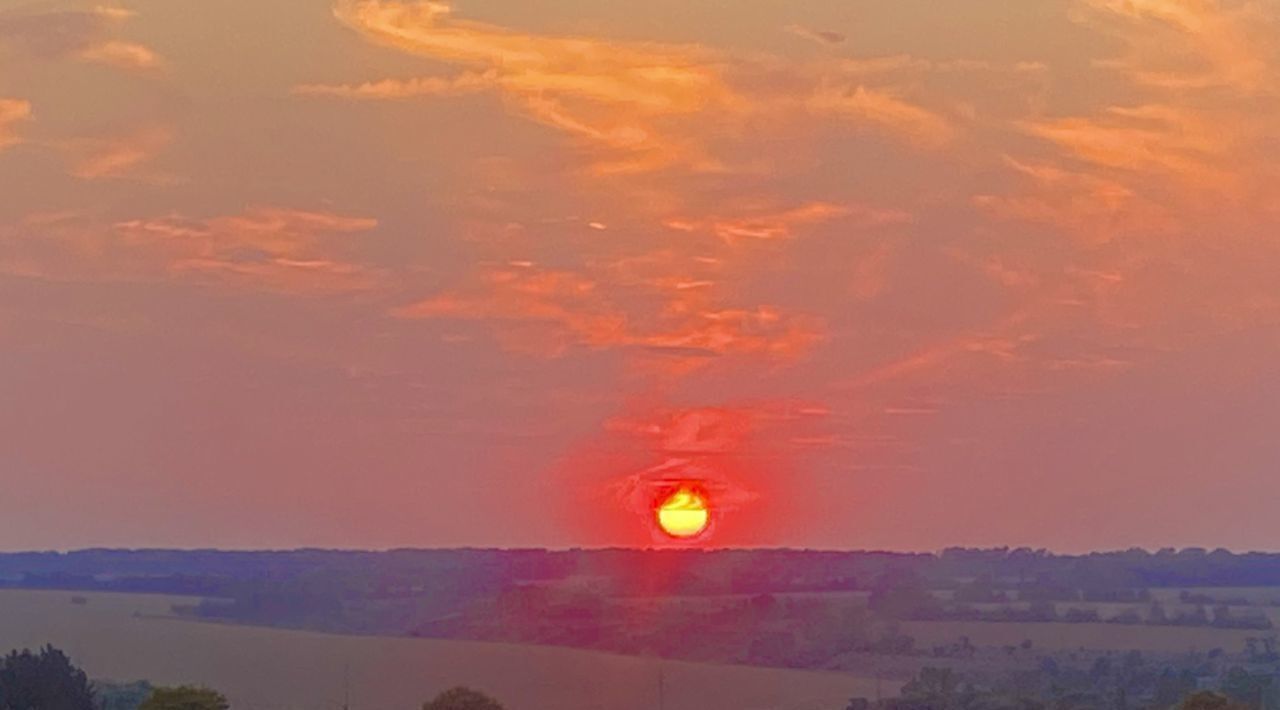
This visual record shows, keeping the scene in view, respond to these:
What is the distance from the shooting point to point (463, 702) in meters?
57.2

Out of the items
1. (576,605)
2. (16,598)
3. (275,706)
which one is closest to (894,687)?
(275,706)

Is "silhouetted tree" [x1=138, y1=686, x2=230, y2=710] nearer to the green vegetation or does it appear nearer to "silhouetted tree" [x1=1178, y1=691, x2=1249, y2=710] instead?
the green vegetation

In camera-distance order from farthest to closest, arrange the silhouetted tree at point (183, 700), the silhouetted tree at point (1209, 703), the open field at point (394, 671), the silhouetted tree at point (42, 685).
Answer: the open field at point (394, 671), the silhouetted tree at point (42, 685), the silhouetted tree at point (183, 700), the silhouetted tree at point (1209, 703)

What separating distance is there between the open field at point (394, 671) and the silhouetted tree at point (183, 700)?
15396 mm

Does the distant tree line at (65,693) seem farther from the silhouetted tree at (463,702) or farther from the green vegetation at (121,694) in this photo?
the green vegetation at (121,694)

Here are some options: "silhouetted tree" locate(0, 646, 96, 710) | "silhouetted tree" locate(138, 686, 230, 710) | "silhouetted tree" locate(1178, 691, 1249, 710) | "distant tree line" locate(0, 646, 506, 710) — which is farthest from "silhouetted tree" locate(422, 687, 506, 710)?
"silhouetted tree" locate(1178, 691, 1249, 710)

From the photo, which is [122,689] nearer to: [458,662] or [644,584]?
[458,662]

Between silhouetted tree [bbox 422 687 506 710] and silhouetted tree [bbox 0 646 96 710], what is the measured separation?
8097 millimetres

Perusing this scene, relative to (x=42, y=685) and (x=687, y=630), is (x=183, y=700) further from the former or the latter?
(x=687, y=630)

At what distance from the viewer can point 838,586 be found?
122 m

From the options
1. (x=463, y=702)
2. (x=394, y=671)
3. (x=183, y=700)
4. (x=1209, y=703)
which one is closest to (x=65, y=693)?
(x=183, y=700)

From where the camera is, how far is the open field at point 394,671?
77375 millimetres

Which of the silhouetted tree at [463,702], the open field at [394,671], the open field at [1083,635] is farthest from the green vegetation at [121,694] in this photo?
the open field at [1083,635]

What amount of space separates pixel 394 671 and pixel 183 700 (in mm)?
35101
